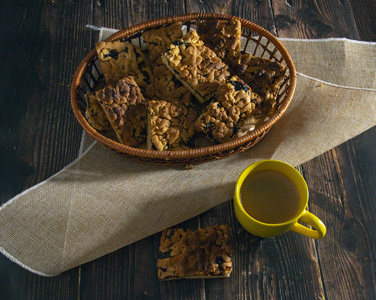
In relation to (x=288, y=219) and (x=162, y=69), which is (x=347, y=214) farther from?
(x=162, y=69)

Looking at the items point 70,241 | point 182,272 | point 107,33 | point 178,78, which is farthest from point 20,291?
point 107,33

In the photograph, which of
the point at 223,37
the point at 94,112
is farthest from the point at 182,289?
the point at 223,37

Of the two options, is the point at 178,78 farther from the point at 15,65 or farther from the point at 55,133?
the point at 15,65

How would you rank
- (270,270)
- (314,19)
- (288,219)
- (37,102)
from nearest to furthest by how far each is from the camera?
(288,219)
(270,270)
(37,102)
(314,19)

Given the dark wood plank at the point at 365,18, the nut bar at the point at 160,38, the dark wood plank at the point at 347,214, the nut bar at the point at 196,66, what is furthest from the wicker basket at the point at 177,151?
the dark wood plank at the point at 365,18

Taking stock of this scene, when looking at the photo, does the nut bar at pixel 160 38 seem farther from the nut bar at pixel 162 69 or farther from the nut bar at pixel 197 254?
the nut bar at pixel 197 254
